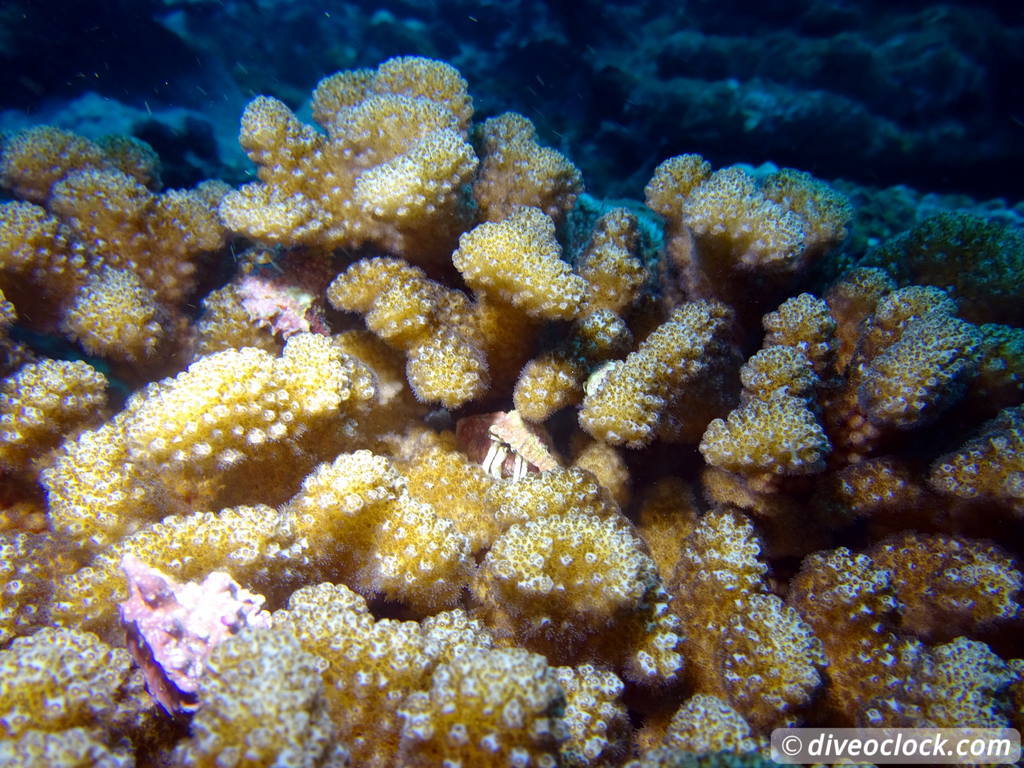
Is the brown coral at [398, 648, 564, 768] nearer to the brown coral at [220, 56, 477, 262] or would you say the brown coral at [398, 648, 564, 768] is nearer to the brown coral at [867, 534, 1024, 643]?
the brown coral at [867, 534, 1024, 643]

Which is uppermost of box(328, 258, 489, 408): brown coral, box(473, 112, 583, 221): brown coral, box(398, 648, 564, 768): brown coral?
box(473, 112, 583, 221): brown coral

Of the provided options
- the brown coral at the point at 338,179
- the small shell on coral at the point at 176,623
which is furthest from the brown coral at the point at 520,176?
the small shell on coral at the point at 176,623

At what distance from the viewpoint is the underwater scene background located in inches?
73.4

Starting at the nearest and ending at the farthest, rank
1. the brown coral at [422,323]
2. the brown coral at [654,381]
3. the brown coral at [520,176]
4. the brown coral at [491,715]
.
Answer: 1. the brown coral at [491,715]
2. the brown coral at [654,381]
3. the brown coral at [422,323]
4. the brown coral at [520,176]

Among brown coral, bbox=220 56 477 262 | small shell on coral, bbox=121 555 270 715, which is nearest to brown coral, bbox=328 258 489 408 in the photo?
brown coral, bbox=220 56 477 262

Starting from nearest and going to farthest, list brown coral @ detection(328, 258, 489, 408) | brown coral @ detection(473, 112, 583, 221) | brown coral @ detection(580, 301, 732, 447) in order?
brown coral @ detection(580, 301, 732, 447)
brown coral @ detection(328, 258, 489, 408)
brown coral @ detection(473, 112, 583, 221)

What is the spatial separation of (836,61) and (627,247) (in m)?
7.11

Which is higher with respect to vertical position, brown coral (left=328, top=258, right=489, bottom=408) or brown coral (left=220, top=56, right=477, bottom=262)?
brown coral (left=220, top=56, right=477, bottom=262)

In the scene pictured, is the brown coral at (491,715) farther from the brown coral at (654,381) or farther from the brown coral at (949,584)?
the brown coral at (949,584)

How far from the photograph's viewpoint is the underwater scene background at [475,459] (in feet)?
6.12

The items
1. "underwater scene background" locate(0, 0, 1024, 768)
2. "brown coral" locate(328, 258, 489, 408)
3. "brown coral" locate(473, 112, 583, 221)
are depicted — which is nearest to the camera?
"underwater scene background" locate(0, 0, 1024, 768)

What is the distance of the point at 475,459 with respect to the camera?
3.26 m

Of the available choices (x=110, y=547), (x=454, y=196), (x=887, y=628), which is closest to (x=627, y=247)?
(x=454, y=196)

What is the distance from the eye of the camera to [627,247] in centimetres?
340
